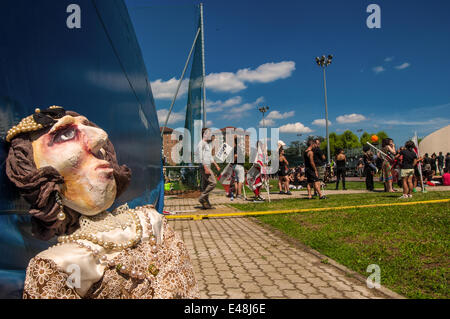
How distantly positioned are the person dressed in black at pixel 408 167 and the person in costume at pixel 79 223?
9337 millimetres

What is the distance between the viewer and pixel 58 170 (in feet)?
3.82

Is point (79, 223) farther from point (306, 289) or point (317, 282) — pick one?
point (317, 282)

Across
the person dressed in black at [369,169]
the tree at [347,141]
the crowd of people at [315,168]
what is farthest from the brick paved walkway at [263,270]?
the tree at [347,141]

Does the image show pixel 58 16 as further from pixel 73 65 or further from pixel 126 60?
pixel 126 60

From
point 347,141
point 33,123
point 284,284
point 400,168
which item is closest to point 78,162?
point 33,123

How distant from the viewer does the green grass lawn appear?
2869mm

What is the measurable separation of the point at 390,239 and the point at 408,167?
19.2 ft

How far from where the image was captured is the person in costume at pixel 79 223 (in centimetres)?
109

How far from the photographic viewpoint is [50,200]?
1.17 meters

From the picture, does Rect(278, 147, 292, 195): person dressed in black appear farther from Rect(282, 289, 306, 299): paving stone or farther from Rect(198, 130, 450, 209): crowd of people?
Rect(282, 289, 306, 299): paving stone

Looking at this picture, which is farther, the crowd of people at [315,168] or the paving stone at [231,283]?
the crowd of people at [315,168]

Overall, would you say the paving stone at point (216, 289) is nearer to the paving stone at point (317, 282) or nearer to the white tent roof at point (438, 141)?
the paving stone at point (317, 282)

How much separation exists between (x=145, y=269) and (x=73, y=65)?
48.9 inches
